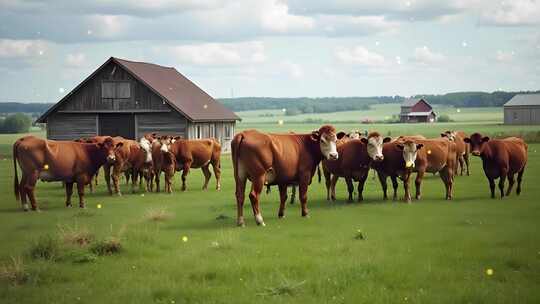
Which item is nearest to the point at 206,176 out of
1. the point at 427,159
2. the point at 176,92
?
the point at 427,159

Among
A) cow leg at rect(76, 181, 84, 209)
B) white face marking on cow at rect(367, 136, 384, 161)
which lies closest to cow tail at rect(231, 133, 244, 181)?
white face marking on cow at rect(367, 136, 384, 161)

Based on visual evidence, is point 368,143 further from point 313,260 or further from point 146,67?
point 146,67

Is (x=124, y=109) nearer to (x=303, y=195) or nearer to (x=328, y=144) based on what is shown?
(x=328, y=144)

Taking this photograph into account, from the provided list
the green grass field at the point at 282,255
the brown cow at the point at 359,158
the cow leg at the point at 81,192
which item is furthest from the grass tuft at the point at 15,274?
the brown cow at the point at 359,158

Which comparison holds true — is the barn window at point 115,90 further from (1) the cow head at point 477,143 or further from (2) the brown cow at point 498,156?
(1) the cow head at point 477,143

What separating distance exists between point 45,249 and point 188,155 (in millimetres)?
11803

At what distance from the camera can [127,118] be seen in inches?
1682

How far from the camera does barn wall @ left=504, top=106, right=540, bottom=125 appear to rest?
83562 mm

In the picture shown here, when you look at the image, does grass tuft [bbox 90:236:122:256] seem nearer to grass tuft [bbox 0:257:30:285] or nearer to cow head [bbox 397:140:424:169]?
grass tuft [bbox 0:257:30:285]

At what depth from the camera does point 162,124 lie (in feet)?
137

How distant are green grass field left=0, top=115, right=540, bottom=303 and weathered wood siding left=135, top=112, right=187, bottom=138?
23616mm

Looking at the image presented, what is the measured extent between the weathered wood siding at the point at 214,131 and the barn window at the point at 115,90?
4567mm

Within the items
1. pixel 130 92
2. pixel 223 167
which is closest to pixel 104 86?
pixel 130 92

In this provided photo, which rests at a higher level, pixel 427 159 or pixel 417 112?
pixel 417 112
